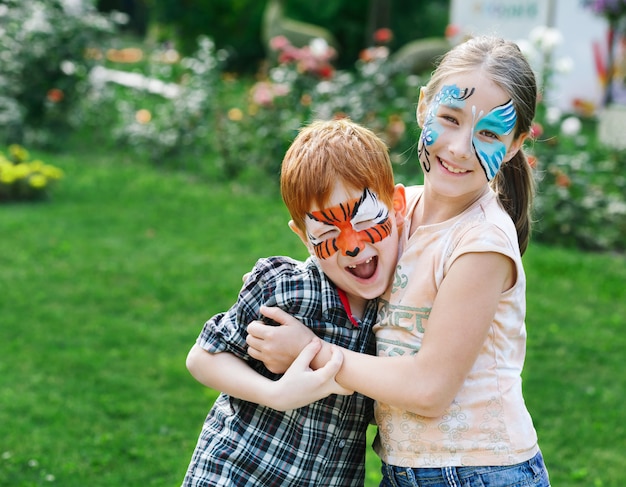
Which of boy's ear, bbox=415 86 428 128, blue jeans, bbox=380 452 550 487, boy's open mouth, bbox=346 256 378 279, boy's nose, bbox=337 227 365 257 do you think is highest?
boy's ear, bbox=415 86 428 128

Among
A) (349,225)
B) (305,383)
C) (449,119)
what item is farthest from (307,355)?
(449,119)

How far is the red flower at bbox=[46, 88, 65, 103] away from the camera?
406 inches

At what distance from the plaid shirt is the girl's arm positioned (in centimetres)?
19

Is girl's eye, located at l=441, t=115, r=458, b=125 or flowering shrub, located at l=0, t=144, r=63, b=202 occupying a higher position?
girl's eye, located at l=441, t=115, r=458, b=125

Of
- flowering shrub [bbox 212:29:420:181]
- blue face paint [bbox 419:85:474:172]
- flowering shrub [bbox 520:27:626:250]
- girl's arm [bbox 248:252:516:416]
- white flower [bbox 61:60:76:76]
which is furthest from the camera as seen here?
white flower [bbox 61:60:76:76]

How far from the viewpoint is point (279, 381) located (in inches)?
77.5

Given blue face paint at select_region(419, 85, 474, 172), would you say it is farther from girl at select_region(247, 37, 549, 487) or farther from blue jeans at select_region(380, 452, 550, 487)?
blue jeans at select_region(380, 452, 550, 487)

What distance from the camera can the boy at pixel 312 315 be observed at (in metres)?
1.98

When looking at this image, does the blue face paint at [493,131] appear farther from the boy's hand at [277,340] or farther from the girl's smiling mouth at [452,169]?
the boy's hand at [277,340]

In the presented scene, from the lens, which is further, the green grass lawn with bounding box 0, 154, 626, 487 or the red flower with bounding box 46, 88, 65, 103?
the red flower with bounding box 46, 88, 65, 103

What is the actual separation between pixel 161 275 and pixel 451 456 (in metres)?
4.67

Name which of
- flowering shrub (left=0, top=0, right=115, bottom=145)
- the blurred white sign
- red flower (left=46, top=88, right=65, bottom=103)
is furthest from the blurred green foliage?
red flower (left=46, top=88, right=65, bottom=103)

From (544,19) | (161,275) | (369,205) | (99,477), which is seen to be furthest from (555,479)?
(544,19)

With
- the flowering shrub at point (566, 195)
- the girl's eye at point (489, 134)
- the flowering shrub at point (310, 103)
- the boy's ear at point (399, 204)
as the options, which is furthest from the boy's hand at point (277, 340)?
the flowering shrub at point (310, 103)
